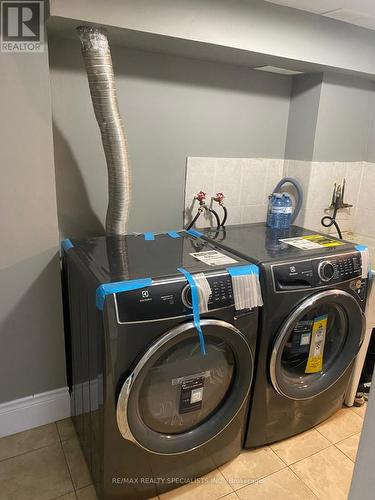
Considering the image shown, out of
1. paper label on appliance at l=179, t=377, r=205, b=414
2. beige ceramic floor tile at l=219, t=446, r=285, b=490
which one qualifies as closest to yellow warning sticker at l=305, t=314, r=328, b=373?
beige ceramic floor tile at l=219, t=446, r=285, b=490

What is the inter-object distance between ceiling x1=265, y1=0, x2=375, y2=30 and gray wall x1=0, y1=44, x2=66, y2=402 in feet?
3.82

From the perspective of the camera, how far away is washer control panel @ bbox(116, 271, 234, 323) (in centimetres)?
123

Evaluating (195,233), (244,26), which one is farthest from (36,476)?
(244,26)

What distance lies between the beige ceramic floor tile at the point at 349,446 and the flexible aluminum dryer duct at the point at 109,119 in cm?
149

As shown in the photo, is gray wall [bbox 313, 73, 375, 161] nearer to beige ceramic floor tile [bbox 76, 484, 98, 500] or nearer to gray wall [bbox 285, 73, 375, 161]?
gray wall [bbox 285, 73, 375, 161]

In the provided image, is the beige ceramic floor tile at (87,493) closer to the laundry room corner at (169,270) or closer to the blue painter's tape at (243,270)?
the laundry room corner at (169,270)

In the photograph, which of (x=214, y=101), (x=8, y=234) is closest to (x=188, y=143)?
(x=214, y=101)

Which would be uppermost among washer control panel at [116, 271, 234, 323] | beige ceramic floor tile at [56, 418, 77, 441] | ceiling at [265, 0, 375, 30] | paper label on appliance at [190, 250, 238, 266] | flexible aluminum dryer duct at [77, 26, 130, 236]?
ceiling at [265, 0, 375, 30]

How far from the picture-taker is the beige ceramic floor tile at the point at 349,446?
70.6 inches

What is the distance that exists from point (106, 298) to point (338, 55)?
1.80 meters

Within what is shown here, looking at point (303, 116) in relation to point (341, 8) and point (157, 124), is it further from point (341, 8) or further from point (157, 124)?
point (157, 124)

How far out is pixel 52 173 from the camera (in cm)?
159

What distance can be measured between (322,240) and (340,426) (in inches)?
38.5

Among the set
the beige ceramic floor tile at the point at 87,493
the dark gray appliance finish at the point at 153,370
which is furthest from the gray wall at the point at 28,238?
the beige ceramic floor tile at the point at 87,493
